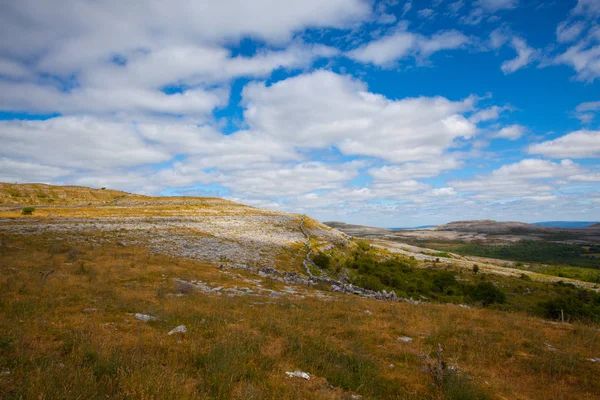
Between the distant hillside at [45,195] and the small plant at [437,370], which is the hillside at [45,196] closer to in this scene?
the distant hillside at [45,195]

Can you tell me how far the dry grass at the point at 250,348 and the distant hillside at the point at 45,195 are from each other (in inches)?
3404

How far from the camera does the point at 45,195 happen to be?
295ft

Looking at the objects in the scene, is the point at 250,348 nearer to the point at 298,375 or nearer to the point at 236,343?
the point at 236,343

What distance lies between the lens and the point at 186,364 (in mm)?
7914

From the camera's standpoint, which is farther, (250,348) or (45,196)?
(45,196)

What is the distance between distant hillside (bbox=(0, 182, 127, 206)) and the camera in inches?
3152

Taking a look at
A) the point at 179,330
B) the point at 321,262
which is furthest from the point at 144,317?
the point at 321,262

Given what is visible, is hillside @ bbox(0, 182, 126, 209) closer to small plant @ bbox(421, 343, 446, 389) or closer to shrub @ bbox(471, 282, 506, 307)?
small plant @ bbox(421, 343, 446, 389)

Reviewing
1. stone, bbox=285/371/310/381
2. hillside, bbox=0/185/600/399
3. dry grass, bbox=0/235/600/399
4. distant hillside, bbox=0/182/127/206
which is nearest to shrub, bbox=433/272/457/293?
hillside, bbox=0/185/600/399

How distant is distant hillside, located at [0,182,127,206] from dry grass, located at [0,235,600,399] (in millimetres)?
86471

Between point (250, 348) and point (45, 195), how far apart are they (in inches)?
4437

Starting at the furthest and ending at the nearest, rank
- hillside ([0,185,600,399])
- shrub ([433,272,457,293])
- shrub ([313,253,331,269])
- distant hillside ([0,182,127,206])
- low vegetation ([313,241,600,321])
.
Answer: distant hillside ([0,182,127,206])
shrub ([433,272,457,293])
shrub ([313,253,331,269])
low vegetation ([313,241,600,321])
hillside ([0,185,600,399])

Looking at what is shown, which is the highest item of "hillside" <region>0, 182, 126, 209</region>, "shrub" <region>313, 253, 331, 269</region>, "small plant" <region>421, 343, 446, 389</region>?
"hillside" <region>0, 182, 126, 209</region>

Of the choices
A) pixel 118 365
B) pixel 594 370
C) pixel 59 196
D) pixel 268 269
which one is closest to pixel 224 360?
pixel 118 365
